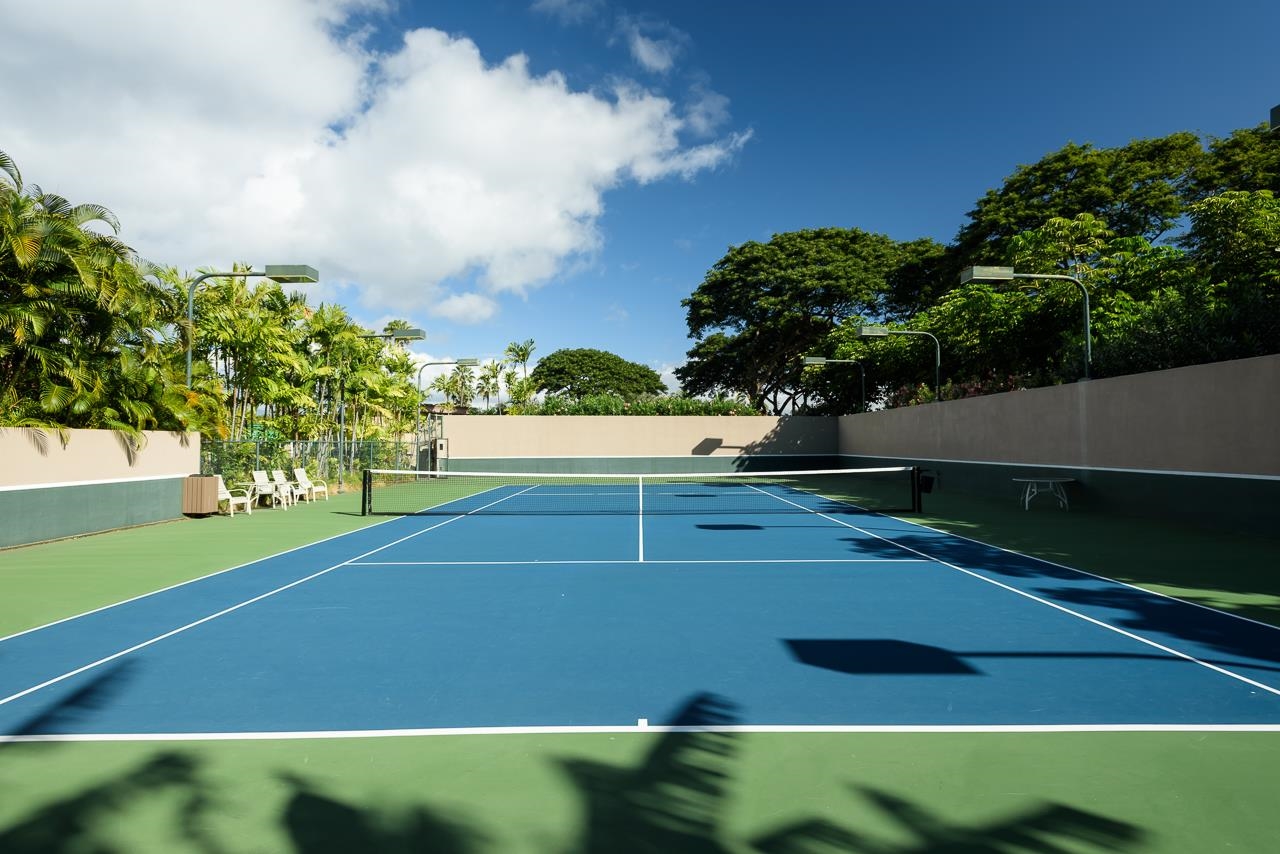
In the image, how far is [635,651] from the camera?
19.8ft

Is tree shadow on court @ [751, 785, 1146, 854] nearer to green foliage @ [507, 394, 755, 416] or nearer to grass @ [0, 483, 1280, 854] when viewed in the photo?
grass @ [0, 483, 1280, 854]

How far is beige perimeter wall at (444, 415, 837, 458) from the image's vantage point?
3522 cm

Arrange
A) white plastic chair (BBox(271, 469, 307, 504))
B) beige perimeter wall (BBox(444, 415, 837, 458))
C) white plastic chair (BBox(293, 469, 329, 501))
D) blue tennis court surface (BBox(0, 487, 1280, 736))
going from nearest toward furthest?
blue tennis court surface (BBox(0, 487, 1280, 736)) → white plastic chair (BBox(271, 469, 307, 504)) → white plastic chair (BBox(293, 469, 329, 501)) → beige perimeter wall (BBox(444, 415, 837, 458))

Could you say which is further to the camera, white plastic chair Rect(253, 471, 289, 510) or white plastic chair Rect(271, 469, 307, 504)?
white plastic chair Rect(271, 469, 307, 504)

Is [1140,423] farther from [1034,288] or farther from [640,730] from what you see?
[640,730]

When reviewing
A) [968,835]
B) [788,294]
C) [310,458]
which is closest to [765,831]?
[968,835]

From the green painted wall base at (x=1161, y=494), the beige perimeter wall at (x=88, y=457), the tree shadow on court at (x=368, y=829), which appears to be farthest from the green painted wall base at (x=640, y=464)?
the tree shadow on court at (x=368, y=829)

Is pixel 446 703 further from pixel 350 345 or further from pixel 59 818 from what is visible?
pixel 350 345

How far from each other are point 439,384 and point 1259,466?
71551mm

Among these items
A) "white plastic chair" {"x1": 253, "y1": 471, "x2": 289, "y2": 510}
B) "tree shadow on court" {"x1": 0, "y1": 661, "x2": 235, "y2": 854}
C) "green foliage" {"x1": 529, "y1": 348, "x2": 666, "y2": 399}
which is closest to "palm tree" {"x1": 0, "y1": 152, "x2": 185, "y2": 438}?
"white plastic chair" {"x1": 253, "y1": 471, "x2": 289, "y2": 510}

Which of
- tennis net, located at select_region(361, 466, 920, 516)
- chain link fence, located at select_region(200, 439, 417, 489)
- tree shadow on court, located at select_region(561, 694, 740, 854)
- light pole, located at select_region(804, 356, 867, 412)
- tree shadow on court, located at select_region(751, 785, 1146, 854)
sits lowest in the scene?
tennis net, located at select_region(361, 466, 920, 516)

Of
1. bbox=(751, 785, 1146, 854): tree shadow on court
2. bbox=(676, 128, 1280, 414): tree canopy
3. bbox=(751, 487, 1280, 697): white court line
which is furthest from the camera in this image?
bbox=(676, 128, 1280, 414): tree canopy

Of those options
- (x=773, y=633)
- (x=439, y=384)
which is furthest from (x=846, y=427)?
(x=439, y=384)

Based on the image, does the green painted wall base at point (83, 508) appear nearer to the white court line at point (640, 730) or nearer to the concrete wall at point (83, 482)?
the concrete wall at point (83, 482)
